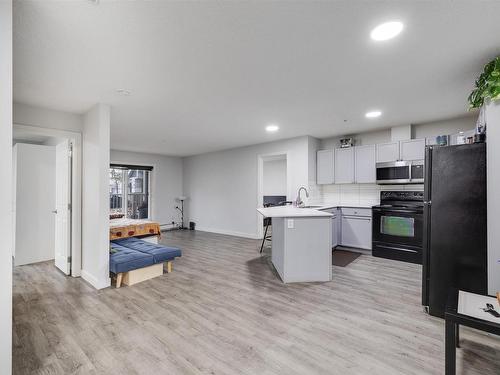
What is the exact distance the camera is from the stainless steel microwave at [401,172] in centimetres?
448

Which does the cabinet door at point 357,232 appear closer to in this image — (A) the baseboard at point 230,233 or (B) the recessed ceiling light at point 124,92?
(A) the baseboard at point 230,233

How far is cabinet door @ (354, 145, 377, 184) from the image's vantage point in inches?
199

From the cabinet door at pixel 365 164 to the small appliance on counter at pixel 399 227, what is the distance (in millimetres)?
487

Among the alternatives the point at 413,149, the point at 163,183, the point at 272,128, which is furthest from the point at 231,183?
the point at 413,149

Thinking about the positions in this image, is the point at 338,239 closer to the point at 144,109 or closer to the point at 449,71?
the point at 449,71

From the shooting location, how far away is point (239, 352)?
6.67 ft

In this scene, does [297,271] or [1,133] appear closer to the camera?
[1,133]

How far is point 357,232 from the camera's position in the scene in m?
5.07

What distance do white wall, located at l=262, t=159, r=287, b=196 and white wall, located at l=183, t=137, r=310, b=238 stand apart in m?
2.50

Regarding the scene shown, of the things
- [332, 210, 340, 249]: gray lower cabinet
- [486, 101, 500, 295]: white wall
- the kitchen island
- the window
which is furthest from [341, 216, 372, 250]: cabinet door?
the window

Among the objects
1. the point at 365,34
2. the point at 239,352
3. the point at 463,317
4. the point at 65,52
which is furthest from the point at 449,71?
the point at 65,52

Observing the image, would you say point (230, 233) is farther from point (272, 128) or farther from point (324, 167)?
point (272, 128)

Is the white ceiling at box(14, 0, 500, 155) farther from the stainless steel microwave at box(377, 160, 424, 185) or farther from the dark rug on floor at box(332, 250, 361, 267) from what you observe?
the dark rug on floor at box(332, 250, 361, 267)

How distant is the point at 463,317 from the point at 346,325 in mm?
1088
